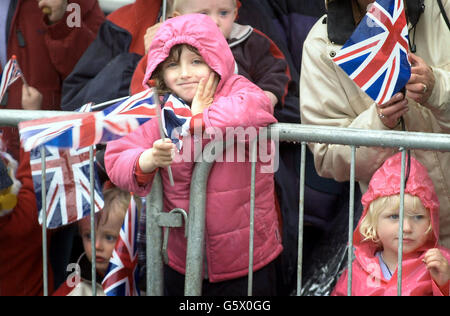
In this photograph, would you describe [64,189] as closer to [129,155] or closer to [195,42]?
[129,155]

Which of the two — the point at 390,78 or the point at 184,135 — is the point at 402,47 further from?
the point at 184,135

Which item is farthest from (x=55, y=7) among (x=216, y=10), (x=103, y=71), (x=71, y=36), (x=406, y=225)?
(x=406, y=225)

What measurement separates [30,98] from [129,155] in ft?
4.22

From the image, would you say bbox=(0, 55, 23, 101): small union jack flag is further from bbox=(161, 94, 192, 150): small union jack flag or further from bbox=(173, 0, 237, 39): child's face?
bbox=(161, 94, 192, 150): small union jack flag

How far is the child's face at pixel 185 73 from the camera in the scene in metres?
4.34

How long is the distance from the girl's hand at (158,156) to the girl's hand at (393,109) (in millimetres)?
896

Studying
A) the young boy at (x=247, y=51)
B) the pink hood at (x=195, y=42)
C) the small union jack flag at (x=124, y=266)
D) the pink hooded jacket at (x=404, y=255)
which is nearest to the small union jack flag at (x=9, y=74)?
the young boy at (x=247, y=51)

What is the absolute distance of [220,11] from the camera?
4.87m

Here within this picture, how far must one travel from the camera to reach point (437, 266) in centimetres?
405

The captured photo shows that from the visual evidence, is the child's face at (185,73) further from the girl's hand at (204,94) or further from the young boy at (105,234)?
the young boy at (105,234)

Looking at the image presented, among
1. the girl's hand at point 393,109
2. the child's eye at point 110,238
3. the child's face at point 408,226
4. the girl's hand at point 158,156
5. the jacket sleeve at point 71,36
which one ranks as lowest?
the child's eye at point 110,238

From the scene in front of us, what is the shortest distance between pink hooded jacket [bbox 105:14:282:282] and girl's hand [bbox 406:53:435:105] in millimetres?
573
